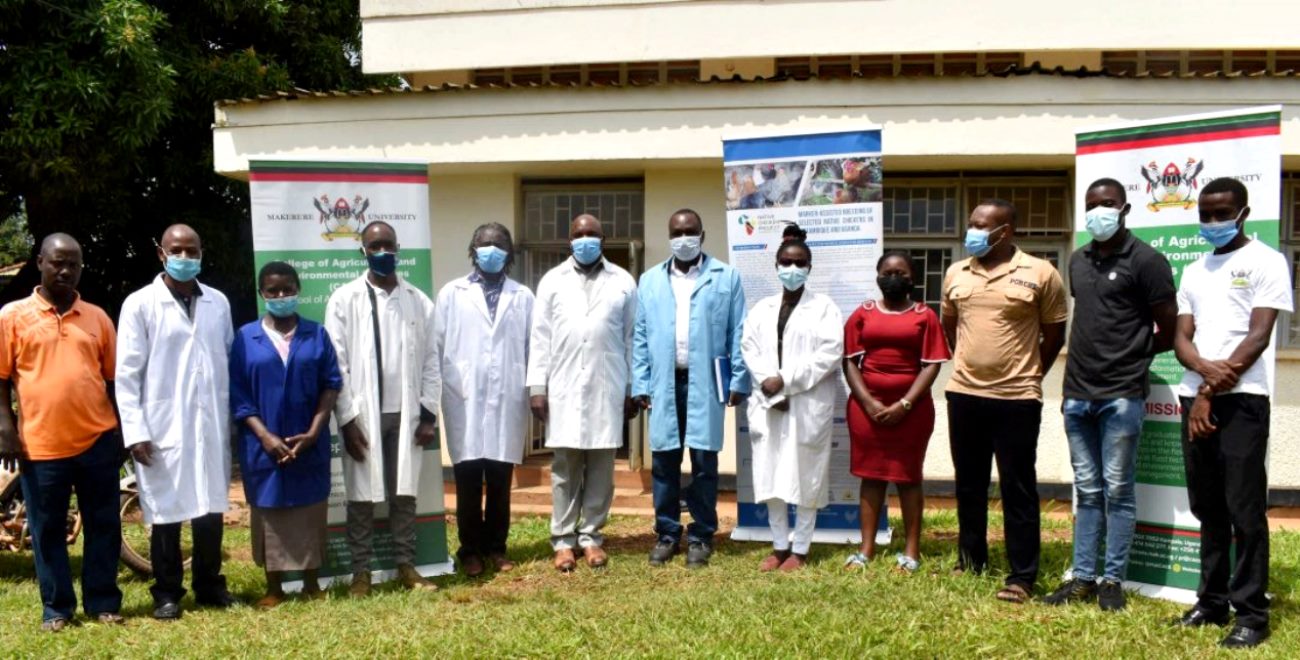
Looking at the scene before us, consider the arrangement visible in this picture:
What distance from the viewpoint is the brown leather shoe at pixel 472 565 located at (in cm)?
606

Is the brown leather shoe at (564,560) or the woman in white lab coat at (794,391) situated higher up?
the woman in white lab coat at (794,391)

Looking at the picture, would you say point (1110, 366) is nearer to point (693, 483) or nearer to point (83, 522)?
point (693, 483)

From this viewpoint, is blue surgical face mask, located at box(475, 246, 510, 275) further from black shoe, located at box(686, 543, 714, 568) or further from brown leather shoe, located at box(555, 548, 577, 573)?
black shoe, located at box(686, 543, 714, 568)

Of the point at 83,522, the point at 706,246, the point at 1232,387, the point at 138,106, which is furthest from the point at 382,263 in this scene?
the point at 138,106

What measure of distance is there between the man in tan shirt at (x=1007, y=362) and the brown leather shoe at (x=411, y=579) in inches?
113

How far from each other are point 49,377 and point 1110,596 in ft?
16.4

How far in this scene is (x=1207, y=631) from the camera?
465cm

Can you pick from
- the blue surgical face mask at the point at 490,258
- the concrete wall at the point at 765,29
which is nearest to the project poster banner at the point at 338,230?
the blue surgical face mask at the point at 490,258

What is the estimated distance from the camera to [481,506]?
624 cm

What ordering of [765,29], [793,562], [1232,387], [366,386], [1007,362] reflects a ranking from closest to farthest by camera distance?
[1232,387], [1007,362], [366,386], [793,562], [765,29]

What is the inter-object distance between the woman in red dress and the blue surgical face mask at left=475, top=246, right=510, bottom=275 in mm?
1964

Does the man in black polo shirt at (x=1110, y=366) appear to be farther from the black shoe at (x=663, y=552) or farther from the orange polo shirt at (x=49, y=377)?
the orange polo shirt at (x=49, y=377)

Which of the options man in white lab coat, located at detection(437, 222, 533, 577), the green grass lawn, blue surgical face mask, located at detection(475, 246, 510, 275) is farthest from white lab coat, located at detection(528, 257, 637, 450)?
the green grass lawn

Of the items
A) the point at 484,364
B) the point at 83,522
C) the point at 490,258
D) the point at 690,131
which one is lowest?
the point at 83,522
